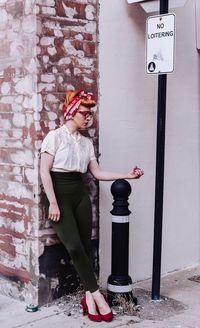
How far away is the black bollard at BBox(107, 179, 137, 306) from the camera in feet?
16.4

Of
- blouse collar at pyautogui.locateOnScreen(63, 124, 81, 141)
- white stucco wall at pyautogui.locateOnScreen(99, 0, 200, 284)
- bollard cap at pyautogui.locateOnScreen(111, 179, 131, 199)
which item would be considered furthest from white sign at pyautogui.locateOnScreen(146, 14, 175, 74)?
bollard cap at pyautogui.locateOnScreen(111, 179, 131, 199)

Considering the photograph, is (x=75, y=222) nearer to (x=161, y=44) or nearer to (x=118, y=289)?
(x=118, y=289)

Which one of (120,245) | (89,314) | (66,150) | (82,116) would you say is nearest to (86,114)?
(82,116)

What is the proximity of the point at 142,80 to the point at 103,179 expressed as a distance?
1.18m

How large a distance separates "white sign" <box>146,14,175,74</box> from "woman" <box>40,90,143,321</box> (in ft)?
1.98

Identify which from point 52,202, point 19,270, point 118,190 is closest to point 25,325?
point 19,270

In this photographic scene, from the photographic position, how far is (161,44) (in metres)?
4.95

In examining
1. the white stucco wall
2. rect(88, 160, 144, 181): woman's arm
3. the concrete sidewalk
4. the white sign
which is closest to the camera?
the concrete sidewalk

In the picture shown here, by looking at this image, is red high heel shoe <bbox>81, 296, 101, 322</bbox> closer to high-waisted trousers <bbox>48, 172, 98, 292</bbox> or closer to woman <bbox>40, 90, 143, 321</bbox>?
woman <bbox>40, 90, 143, 321</bbox>

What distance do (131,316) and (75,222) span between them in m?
0.88

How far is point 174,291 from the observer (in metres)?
5.60

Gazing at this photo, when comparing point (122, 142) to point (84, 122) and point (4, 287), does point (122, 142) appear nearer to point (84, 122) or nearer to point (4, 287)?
point (84, 122)

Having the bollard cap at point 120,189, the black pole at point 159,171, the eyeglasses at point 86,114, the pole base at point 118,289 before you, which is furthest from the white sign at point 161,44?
the pole base at point 118,289

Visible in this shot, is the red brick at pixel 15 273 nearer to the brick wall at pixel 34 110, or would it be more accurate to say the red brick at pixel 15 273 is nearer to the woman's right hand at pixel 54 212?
the brick wall at pixel 34 110
